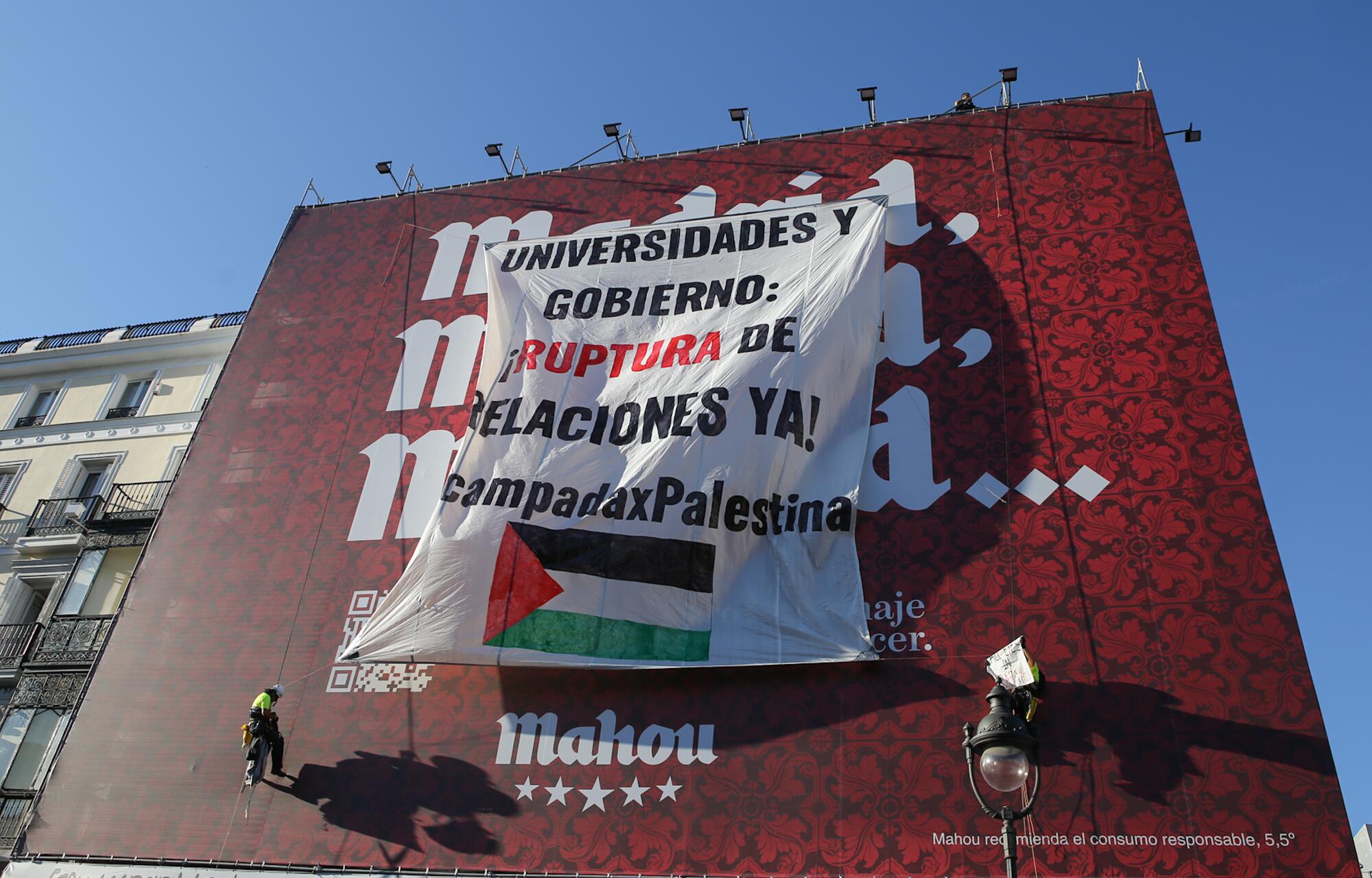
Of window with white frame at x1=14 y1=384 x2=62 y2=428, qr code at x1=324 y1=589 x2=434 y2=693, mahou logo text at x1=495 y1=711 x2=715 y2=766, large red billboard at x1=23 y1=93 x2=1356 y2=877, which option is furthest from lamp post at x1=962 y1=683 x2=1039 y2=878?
window with white frame at x1=14 y1=384 x2=62 y2=428

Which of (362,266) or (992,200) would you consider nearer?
(992,200)

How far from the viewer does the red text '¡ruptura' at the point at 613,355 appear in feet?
51.6

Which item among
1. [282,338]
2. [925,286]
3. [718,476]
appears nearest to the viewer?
[718,476]

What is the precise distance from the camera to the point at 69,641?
20328 mm

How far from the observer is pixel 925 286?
1603 cm

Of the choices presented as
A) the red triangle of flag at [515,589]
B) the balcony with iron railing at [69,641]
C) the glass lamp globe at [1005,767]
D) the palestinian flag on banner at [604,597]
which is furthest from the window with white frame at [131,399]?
the glass lamp globe at [1005,767]

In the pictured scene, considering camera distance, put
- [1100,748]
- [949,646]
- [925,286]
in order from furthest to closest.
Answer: [925,286], [949,646], [1100,748]

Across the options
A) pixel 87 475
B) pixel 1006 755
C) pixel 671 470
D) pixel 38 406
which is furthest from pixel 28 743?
pixel 1006 755

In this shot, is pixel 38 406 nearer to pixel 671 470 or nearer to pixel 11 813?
pixel 11 813

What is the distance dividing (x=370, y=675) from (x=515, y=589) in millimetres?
2357

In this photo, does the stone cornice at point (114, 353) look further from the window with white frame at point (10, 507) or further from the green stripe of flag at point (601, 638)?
the green stripe of flag at point (601, 638)

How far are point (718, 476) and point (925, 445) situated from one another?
2658mm

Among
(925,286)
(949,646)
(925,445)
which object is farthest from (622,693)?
(925,286)

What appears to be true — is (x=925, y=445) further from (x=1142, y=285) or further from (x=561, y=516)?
A: (x=561, y=516)
